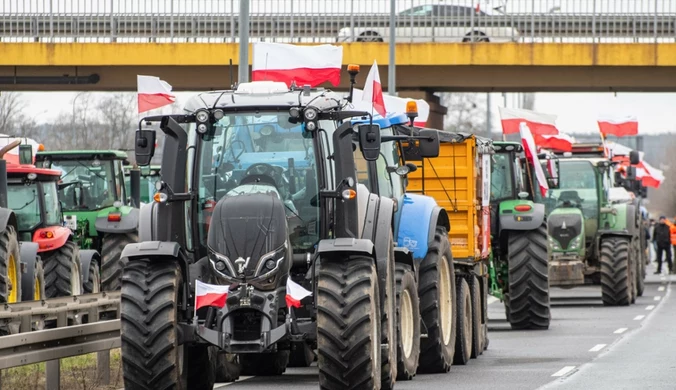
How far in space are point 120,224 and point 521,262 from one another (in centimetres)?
618

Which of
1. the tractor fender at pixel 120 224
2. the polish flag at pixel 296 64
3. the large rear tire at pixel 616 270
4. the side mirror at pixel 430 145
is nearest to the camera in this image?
the side mirror at pixel 430 145

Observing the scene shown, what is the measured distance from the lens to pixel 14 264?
690 inches

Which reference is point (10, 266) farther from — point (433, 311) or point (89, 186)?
point (89, 186)

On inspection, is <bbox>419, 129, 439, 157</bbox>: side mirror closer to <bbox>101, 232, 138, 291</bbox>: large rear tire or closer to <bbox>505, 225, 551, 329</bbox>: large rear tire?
<bbox>505, 225, 551, 329</bbox>: large rear tire

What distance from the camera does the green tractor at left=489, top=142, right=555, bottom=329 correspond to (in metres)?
22.2

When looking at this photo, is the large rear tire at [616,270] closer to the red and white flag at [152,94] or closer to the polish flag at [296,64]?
the polish flag at [296,64]

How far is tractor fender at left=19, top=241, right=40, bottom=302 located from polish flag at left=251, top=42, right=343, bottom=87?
3590 mm

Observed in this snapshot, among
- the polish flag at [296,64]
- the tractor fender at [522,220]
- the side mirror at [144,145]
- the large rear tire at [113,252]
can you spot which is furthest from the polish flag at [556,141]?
the side mirror at [144,145]

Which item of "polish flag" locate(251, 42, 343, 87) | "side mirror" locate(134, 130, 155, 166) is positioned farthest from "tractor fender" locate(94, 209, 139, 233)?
"side mirror" locate(134, 130, 155, 166)

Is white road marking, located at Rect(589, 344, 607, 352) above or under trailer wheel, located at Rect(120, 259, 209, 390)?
under

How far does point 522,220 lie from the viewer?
22375 mm

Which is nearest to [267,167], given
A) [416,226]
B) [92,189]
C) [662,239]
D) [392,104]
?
[416,226]

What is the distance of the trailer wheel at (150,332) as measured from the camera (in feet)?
37.2

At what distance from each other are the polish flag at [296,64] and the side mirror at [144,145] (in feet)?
25.9
